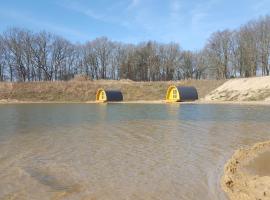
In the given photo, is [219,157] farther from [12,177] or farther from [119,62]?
[119,62]

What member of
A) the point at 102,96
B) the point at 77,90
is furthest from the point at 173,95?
the point at 77,90

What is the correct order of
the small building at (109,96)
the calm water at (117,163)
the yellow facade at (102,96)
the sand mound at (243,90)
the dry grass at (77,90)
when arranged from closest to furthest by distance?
the calm water at (117,163) < the sand mound at (243,90) < the small building at (109,96) < the yellow facade at (102,96) < the dry grass at (77,90)

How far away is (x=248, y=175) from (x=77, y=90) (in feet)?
170

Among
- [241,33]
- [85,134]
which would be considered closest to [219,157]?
[85,134]

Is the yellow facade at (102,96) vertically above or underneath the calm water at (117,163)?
above

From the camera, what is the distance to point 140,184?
622 centimetres

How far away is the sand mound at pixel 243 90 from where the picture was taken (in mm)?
38938

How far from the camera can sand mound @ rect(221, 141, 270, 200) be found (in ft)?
17.8

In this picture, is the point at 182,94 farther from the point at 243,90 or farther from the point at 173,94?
the point at 243,90

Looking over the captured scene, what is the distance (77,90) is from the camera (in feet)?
187

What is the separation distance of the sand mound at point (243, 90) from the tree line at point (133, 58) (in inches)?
797

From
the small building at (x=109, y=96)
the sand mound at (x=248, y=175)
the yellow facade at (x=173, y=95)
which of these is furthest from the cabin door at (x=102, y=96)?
the sand mound at (x=248, y=175)

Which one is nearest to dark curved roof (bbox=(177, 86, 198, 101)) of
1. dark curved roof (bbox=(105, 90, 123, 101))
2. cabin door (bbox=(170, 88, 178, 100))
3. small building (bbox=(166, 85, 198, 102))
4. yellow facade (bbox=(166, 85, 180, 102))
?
small building (bbox=(166, 85, 198, 102))

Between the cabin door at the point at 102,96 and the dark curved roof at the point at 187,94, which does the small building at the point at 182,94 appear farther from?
the cabin door at the point at 102,96
